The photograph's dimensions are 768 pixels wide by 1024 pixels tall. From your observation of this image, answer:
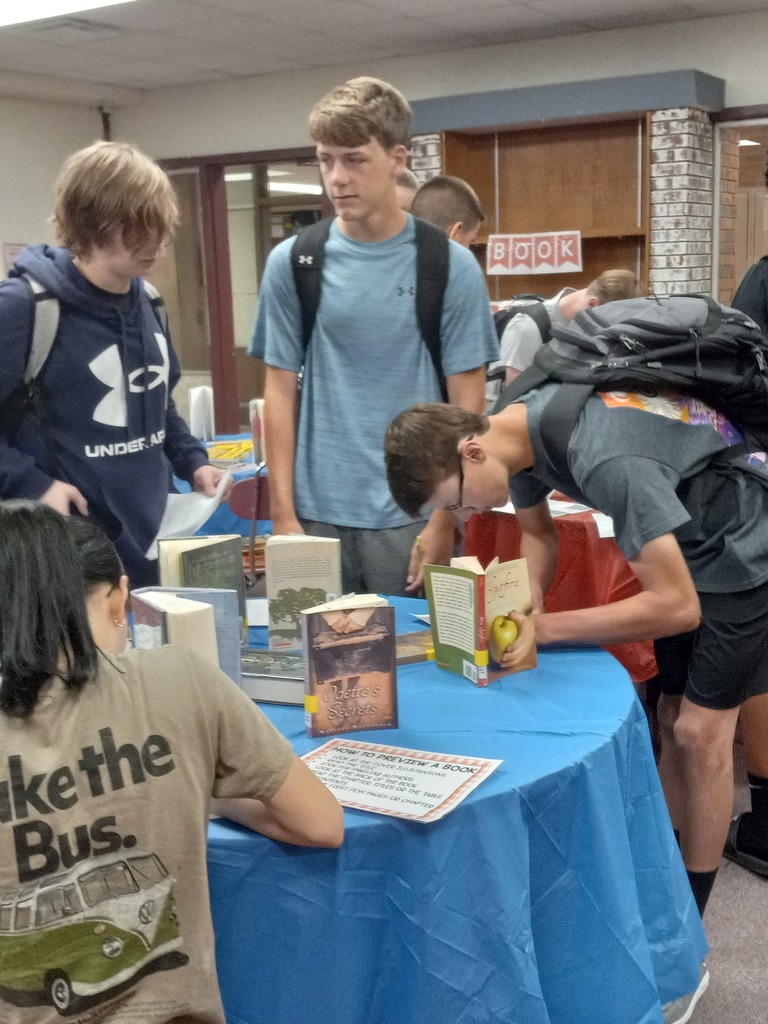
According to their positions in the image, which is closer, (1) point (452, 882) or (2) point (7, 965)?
(2) point (7, 965)

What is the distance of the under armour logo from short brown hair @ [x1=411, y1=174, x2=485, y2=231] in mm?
1938

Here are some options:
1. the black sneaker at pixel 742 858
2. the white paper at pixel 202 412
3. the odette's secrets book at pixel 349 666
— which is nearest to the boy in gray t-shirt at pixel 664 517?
the odette's secrets book at pixel 349 666

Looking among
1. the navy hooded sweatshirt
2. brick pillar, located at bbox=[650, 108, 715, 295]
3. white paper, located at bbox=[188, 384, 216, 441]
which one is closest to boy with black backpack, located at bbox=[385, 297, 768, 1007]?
the navy hooded sweatshirt

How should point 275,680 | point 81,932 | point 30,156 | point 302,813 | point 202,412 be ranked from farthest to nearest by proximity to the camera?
point 30,156, point 202,412, point 275,680, point 302,813, point 81,932

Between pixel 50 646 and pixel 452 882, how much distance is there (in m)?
0.56

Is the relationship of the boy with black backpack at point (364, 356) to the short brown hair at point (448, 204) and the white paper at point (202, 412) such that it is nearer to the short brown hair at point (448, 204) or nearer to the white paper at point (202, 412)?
the short brown hair at point (448, 204)

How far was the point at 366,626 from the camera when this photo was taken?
60.2 inches

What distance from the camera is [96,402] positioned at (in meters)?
1.99

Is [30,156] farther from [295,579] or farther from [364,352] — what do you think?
[295,579]

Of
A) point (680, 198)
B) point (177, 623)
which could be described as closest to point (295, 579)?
point (177, 623)

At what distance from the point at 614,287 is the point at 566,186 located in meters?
3.17

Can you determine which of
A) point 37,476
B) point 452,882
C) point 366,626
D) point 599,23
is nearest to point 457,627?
point 366,626

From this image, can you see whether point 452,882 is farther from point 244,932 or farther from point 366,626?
point 366,626

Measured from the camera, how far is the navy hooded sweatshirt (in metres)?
1.90
